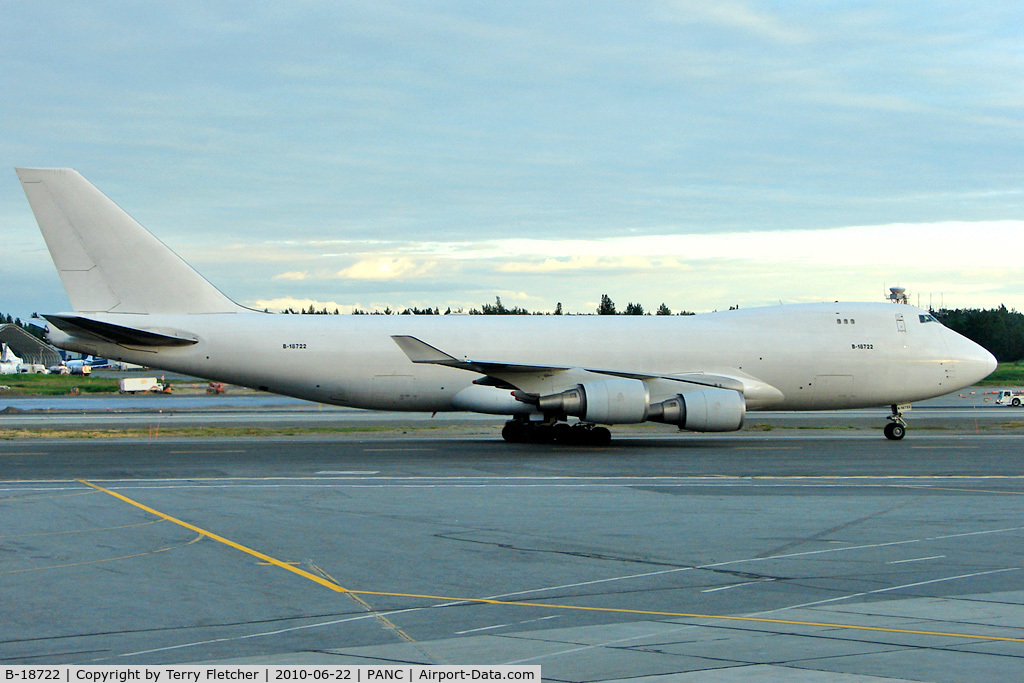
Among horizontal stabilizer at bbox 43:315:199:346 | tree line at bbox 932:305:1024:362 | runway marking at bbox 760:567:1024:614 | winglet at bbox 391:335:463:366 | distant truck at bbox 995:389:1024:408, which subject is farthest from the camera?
tree line at bbox 932:305:1024:362

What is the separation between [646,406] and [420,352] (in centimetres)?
684

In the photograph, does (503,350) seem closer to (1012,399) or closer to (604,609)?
(604,609)

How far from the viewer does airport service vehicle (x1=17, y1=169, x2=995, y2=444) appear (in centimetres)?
2972

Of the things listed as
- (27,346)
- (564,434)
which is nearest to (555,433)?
(564,434)

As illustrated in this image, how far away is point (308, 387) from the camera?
3156 cm

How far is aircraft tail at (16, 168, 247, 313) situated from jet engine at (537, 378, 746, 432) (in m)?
12.6

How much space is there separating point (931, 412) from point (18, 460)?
4268cm

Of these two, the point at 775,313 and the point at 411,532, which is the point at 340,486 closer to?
the point at 411,532

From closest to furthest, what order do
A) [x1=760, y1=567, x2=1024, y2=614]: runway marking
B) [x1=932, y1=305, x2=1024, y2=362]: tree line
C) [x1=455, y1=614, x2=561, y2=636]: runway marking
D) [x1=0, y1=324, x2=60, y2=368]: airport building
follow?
1. [x1=455, y1=614, x2=561, y2=636]: runway marking
2. [x1=760, y1=567, x2=1024, y2=614]: runway marking
3. [x1=932, y1=305, x2=1024, y2=362]: tree line
4. [x1=0, y1=324, x2=60, y2=368]: airport building

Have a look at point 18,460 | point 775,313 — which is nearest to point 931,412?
point 775,313
